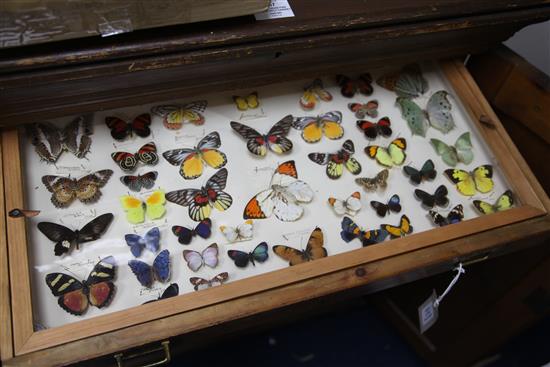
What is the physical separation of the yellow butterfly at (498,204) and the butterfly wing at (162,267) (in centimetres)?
68

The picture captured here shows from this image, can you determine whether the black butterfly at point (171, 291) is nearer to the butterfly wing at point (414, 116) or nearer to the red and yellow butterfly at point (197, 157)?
the red and yellow butterfly at point (197, 157)

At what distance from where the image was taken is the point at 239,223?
3.09 ft

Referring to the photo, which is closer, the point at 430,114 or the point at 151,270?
the point at 151,270

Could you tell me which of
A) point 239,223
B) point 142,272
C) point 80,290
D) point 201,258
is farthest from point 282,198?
point 80,290

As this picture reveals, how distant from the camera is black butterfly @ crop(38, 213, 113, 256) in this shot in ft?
2.78

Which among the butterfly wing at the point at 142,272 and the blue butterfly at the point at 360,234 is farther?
the blue butterfly at the point at 360,234

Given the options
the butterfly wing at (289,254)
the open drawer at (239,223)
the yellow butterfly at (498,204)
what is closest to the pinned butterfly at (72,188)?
the open drawer at (239,223)

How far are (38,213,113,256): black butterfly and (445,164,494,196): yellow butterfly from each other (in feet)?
2.47

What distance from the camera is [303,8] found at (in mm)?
900

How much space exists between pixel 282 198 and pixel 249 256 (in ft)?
0.48

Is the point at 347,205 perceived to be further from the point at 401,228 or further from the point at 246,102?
the point at 246,102

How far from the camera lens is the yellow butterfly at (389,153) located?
1.08m

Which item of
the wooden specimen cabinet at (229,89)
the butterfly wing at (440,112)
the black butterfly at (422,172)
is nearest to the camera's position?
the wooden specimen cabinet at (229,89)

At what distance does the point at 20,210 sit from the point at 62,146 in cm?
18
